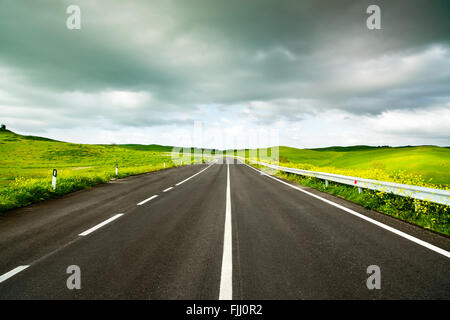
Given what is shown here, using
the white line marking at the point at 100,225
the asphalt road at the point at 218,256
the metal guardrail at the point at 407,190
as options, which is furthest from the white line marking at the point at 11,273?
the metal guardrail at the point at 407,190

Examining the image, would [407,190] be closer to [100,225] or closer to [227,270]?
[227,270]

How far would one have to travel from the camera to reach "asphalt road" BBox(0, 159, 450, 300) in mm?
2959

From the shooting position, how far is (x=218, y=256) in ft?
13.1

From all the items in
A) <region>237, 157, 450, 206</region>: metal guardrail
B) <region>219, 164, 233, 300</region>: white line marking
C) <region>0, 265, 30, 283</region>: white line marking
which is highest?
<region>237, 157, 450, 206</region>: metal guardrail

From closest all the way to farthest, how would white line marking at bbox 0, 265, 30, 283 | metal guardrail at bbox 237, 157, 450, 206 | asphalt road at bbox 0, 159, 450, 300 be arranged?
asphalt road at bbox 0, 159, 450, 300
white line marking at bbox 0, 265, 30, 283
metal guardrail at bbox 237, 157, 450, 206

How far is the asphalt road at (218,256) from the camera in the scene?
2.96 meters

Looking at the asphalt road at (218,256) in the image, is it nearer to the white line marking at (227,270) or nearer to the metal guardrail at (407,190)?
the white line marking at (227,270)

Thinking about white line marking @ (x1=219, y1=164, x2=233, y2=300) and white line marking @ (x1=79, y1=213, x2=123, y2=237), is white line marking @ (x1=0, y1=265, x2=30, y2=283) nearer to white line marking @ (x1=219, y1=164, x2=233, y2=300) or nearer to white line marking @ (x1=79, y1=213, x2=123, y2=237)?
white line marking @ (x1=79, y1=213, x2=123, y2=237)

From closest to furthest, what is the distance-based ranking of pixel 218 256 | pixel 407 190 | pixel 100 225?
pixel 218 256 < pixel 100 225 < pixel 407 190

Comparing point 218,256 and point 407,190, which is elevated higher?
point 407,190

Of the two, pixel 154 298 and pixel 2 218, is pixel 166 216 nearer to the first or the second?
pixel 154 298

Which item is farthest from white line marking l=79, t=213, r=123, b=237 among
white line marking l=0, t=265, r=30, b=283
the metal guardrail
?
the metal guardrail

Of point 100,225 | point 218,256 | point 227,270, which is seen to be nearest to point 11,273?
point 100,225

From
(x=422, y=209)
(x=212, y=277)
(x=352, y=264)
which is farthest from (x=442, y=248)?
(x=212, y=277)
